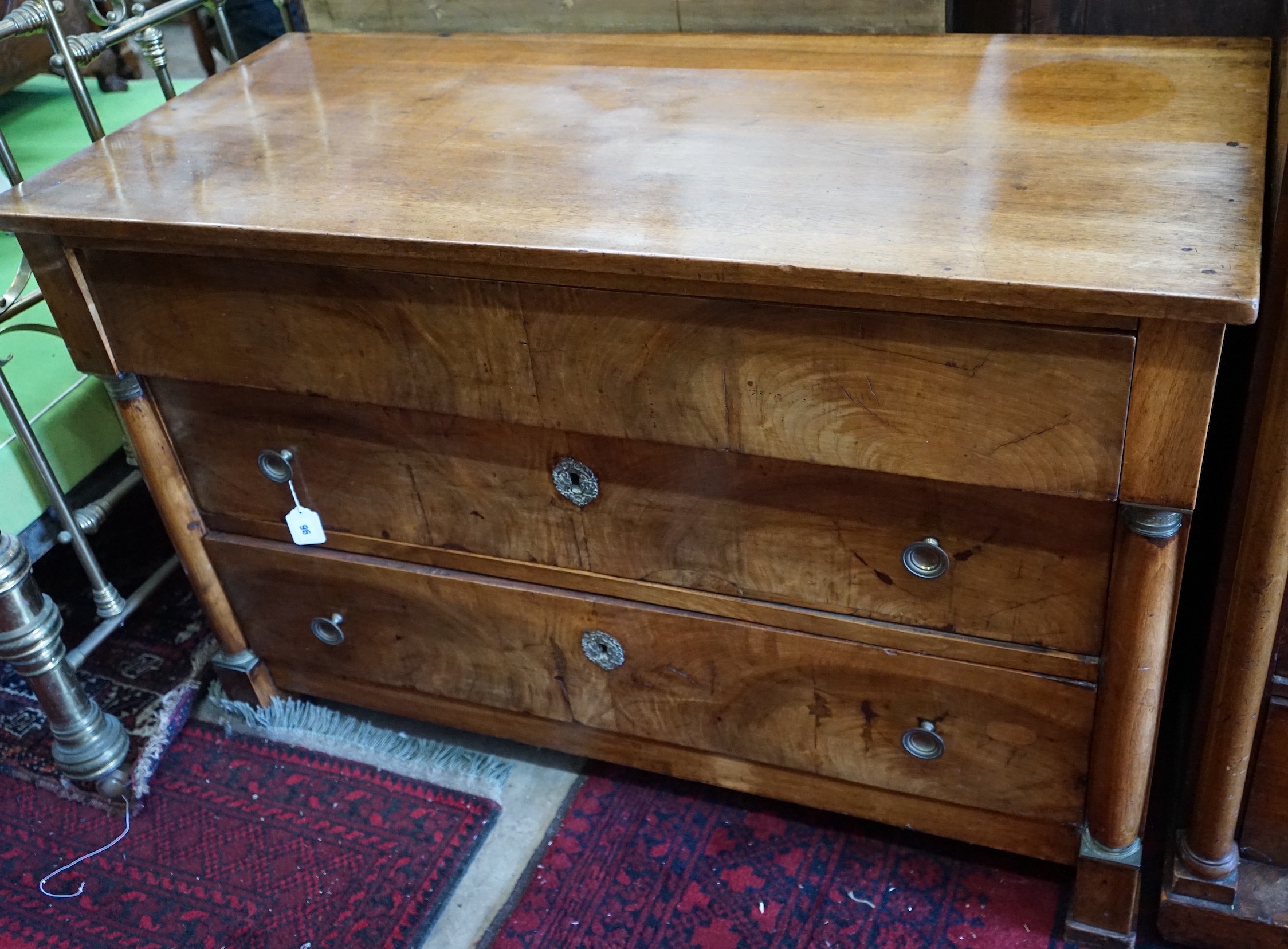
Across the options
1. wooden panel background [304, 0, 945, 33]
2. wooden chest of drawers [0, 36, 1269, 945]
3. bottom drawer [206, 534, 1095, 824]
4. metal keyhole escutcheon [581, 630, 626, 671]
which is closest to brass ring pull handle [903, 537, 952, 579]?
wooden chest of drawers [0, 36, 1269, 945]

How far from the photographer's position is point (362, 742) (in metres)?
1.53

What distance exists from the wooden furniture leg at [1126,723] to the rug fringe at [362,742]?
68cm

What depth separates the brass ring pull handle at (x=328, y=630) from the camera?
1.40m

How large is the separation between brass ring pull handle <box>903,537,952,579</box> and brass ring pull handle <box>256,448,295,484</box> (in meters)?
0.64

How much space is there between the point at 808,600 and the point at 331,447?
0.51m

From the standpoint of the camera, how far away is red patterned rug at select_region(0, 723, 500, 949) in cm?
134

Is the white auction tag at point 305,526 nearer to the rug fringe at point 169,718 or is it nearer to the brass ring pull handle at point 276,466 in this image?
the brass ring pull handle at point 276,466

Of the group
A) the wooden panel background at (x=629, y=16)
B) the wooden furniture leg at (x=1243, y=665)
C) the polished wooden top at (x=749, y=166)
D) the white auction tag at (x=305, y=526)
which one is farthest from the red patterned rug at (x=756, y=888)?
the wooden panel background at (x=629, y=16)

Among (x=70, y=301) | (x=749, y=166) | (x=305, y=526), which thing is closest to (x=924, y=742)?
(x=749, y=166)

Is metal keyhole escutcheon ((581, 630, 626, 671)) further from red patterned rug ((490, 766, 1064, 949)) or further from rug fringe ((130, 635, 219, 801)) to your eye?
rug fringe ((130, 635, 219, 801))

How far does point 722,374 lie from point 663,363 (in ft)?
0.17

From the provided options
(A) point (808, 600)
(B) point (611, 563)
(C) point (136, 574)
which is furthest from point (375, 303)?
(C) point (136, 574)

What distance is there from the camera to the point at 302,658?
58.4 inches

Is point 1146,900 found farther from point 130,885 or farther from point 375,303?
point 130,885
